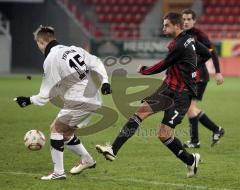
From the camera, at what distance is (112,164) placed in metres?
9.79

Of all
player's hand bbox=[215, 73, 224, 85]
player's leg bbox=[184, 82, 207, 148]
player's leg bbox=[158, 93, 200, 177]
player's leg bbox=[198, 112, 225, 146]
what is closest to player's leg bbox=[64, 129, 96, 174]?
player's leg bbox=[158, 93, 200, 177]

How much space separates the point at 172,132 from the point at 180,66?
2.73 feet

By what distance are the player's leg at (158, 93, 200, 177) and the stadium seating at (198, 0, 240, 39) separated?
94.1 feet

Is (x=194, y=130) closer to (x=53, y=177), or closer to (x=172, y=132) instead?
(x=172, y=132)

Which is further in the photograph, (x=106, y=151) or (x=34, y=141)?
(x=34, y=141)

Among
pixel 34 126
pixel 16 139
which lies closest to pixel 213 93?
pixel 34 126

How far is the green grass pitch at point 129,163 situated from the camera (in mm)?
8234

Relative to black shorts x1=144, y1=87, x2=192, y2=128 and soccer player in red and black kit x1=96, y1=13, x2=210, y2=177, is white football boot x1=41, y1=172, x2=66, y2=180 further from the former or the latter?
black shorts x1=144, y1=87, x2=192, y2=128

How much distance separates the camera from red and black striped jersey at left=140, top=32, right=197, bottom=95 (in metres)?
8.62

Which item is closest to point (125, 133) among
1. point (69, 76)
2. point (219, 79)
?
point (69, 76)

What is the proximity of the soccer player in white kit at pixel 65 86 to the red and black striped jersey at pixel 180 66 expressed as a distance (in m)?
0.67

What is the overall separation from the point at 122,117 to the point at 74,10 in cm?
2180

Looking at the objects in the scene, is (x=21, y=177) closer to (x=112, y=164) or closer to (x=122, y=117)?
(x=112, y=164)

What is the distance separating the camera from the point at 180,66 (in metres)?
8.74
